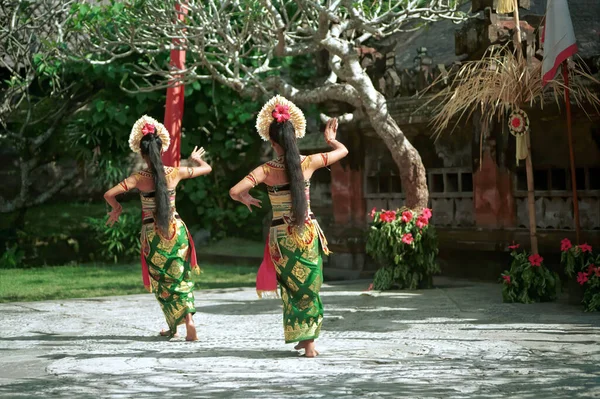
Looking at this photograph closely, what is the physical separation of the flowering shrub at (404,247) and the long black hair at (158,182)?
13.4 ft

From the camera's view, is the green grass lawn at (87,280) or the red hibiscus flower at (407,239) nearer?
the red hibiscus flower at (407,239)

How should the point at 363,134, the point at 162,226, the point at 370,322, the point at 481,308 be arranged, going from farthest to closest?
the point at 363,134, the point at 481,308, the point at 370,322, the point at 162,226

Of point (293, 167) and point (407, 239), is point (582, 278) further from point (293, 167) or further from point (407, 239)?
point (293, 167)

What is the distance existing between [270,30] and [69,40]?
20.9 feet

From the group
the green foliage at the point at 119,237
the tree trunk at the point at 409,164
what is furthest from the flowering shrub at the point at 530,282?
the green foliage at the point at 119,237

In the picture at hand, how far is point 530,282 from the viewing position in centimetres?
1061

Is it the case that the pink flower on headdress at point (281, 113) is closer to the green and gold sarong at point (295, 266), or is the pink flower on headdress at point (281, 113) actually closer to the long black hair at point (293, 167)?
the long black hair at point (293, 167)

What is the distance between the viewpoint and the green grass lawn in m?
13.4

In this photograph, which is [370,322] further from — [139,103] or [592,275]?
[139,103]

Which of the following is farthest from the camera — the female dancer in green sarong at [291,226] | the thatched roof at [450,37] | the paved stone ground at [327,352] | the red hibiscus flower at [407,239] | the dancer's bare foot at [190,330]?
the thatched roof at [450,37]

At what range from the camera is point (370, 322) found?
9555mm

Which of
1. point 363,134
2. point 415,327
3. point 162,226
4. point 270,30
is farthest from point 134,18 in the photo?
point 415,327

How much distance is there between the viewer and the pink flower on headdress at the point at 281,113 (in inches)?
302

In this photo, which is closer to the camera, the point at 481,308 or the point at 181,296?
the point at 181,296
